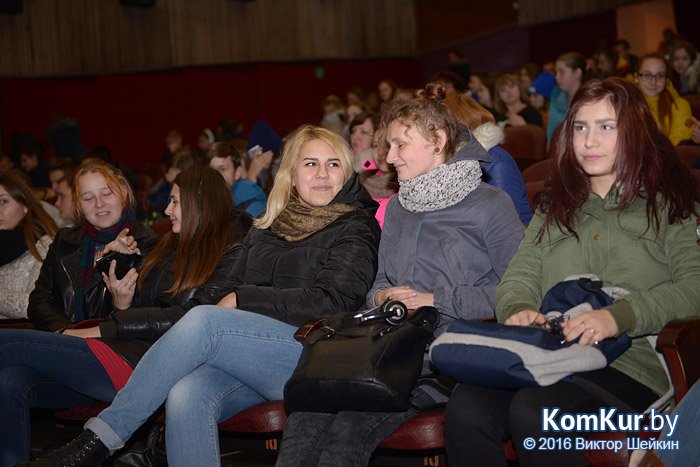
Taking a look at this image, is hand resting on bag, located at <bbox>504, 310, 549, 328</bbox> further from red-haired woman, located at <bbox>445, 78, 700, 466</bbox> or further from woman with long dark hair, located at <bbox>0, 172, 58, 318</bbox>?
woman with long dark hair, located at <bbox>0, 172, 58, 318</bbox>

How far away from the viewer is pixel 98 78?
10602 mm

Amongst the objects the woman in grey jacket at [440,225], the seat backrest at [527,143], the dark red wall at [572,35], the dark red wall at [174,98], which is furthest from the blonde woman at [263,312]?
the dark red wall at [174,98]

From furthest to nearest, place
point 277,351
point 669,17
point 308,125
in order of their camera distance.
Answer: point 669,17 → point 308,125 → point 277,351

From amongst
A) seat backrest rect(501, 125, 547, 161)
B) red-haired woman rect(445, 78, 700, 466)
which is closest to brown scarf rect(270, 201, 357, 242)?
red-haired woman rect(445, 78, 700, 466)

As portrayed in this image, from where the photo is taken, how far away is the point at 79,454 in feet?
7.14

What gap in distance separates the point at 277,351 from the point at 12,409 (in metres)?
1.05

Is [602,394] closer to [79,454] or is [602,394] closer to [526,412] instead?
[526,412]

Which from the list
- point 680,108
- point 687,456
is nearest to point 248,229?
point 687,456

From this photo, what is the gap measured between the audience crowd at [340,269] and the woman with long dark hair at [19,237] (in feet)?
0.03

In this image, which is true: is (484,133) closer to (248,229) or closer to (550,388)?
(248,229)

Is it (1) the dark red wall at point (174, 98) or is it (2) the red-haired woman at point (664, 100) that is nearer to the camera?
(2) the red-haired woman at point (664, 100)

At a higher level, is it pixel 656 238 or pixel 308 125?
pixel 308 125

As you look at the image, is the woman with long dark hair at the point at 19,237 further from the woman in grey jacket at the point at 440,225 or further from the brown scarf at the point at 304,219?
the woman in grey jacket at the point at 440,225

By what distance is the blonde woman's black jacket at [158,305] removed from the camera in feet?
8.45
